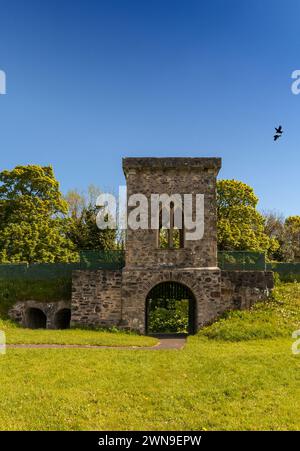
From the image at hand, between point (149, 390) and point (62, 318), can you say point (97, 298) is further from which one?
point (149, 390)

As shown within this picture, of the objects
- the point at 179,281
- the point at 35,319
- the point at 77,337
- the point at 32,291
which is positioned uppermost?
the point at 179,281

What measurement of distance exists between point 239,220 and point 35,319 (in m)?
20.2

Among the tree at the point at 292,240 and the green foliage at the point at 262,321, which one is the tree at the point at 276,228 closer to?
the tree at the point at 292,240

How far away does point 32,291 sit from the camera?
62.4 feet

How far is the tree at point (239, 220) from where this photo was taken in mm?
31281

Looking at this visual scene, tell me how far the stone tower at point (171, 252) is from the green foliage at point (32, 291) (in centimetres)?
389

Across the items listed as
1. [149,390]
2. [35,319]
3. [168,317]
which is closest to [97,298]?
[35,319]

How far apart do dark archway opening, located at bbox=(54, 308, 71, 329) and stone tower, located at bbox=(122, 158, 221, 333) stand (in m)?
3.97

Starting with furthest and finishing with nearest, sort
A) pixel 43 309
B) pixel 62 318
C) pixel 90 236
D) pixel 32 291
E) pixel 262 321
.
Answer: pixel 90 236
pixel 62 318
pixel 32 291
pixel 43 309
pixel 262 321

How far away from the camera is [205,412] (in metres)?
7.30

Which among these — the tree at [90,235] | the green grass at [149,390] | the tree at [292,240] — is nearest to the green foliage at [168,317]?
the tree at [90,235]

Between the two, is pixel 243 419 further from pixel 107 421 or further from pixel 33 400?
pixel 33 400

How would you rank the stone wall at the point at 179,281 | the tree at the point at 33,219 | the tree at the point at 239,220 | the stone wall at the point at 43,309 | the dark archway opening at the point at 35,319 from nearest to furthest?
the stone wall at the point at 179,281 < the stone wall at the point at 43,309 < the dark archway opening at the point at 35,319 < the tree at the point at 33,219 < the tree at the point at 239,220
